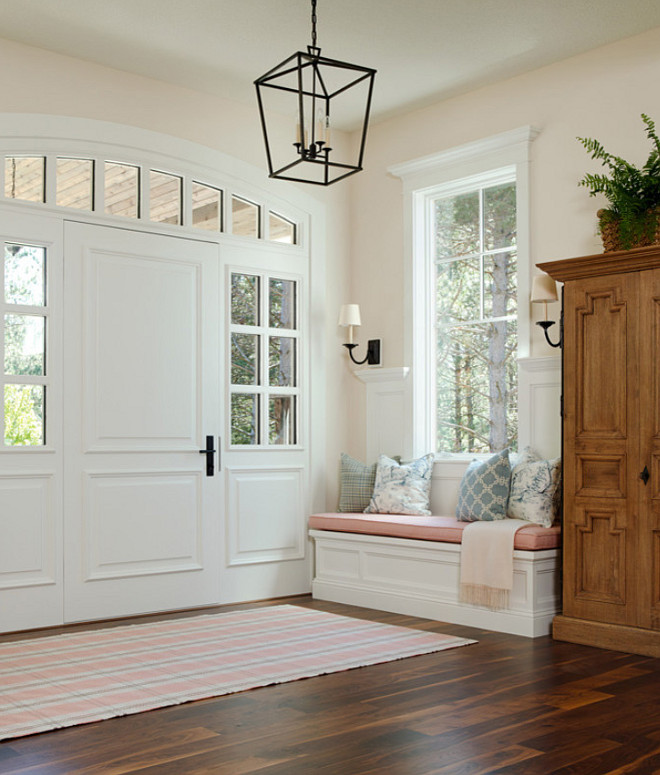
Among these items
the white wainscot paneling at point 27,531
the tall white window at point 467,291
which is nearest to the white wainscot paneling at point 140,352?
the white wainscot paneling at point 27,531

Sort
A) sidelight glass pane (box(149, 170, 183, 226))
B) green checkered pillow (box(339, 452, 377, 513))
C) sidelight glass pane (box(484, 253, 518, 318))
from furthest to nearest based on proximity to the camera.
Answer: green checkered pillow (box(339, 452, 377, 513)) < sidelight glass pane (box(484, 253, 518, 318)) < sidelight glass pane (box(149, 170, 183, 226))

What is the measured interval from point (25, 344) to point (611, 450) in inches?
124

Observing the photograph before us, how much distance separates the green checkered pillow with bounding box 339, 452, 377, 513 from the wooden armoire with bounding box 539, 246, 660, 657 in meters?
1.67

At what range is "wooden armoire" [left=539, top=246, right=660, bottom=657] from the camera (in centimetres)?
434

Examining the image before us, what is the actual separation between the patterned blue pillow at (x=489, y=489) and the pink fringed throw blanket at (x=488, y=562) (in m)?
0.09

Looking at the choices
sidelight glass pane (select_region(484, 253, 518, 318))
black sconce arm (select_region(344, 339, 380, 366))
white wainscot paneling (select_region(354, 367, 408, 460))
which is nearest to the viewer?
sidelight glass pane (select_region(484, 253, 518, 318))

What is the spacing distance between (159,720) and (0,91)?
3467mm

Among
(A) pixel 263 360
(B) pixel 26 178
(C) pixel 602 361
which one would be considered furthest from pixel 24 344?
(C) pixel 602 361

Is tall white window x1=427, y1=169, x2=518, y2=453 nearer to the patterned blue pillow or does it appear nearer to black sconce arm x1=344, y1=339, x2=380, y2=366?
black sconce arm x1=344, y1=339, x2=380, y2=366

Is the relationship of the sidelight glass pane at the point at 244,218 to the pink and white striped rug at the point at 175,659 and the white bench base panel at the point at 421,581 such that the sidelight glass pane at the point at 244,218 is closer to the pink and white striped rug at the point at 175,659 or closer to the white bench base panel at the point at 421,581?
the white bench base panel at the point at 421,581

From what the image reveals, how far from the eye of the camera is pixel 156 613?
17.7 feet

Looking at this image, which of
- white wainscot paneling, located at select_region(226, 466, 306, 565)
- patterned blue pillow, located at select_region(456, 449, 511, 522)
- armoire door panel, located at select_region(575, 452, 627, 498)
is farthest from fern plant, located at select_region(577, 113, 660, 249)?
white wainscot paneling, located at select_region(226, 466, 306, 565)

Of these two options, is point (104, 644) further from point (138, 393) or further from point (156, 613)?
point (138, 393)

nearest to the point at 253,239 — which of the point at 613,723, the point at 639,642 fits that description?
the point at 639,642
